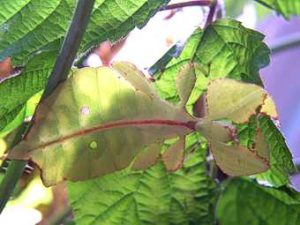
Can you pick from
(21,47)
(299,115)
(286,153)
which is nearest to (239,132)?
(286,153)

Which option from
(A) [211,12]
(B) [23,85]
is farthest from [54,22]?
(A) [211,12]

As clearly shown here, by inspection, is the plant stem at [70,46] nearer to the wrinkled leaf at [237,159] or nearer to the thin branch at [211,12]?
the wrinkled leaf at [237,159]

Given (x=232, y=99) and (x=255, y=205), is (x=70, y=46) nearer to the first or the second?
(x=232, y=99)

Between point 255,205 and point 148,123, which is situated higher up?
point 148,123

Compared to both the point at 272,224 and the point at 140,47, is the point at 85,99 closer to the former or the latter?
the point at 272,224

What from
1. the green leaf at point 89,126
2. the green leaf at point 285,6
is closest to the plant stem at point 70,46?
the green leaf at point 89,126

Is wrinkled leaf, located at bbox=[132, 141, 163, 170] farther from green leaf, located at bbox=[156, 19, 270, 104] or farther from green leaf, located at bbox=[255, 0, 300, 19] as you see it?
green leaf, located at bbox=[255, 0, 300, 19]

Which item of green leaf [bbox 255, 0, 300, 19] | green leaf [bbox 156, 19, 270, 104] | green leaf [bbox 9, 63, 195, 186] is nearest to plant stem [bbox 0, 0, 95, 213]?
green leaf [bbox 9, 63, 195, 186]
